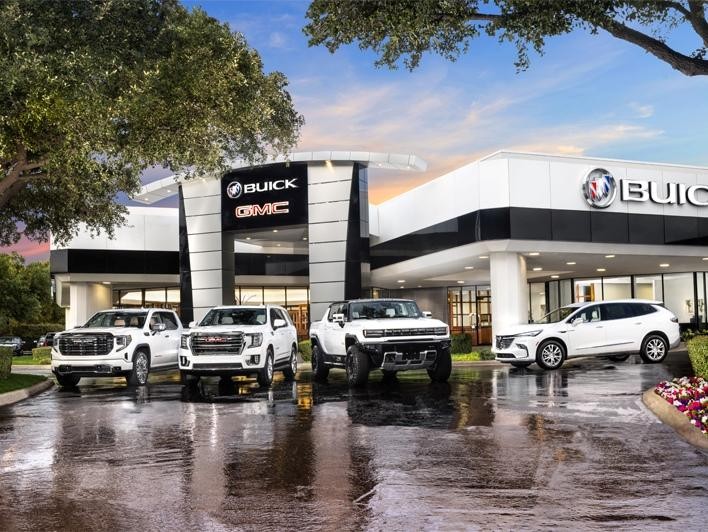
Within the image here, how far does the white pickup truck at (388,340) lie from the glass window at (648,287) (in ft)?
79.5

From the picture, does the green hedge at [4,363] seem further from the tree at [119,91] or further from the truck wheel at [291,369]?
the truck wheel at [291,369]

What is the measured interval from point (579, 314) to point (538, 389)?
626 centimetres

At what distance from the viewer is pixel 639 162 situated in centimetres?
2802

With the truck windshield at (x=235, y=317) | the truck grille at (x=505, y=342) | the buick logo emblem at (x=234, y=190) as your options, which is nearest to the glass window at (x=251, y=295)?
the buick logo emblem at (x=234, y=190)

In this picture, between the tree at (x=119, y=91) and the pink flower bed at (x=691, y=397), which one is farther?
the tree at (x=119, y=91)

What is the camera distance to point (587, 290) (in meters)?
41.8

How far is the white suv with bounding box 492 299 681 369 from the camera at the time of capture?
2161 cm

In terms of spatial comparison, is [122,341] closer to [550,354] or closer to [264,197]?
[550,354]

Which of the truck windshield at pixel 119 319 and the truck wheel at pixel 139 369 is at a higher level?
the truck windshield at pixel 119 319

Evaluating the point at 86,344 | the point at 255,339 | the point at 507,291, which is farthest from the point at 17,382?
the point at 507,291

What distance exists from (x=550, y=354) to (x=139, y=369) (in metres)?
10.7

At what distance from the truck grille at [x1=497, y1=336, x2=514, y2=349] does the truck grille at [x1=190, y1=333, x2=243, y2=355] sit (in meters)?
7.69

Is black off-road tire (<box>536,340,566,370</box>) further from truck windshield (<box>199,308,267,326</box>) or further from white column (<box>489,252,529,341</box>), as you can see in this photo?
truck windshield (<box>199,308,267,326</box>)

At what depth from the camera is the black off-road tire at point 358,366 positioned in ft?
56.7
